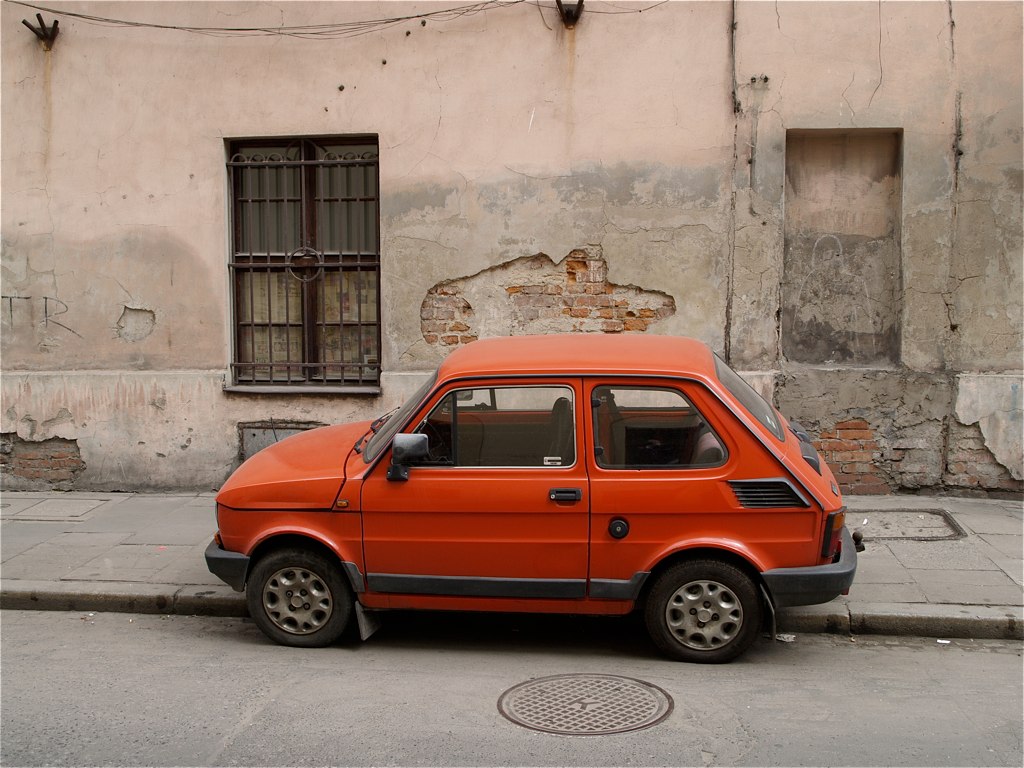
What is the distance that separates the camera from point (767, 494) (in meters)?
5.10

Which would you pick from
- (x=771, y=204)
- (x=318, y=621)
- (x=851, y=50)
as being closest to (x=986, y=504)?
(x=771, y=204)

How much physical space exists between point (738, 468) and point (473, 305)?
418cm

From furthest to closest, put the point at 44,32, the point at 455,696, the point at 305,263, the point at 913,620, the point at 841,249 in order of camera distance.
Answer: the point at 305,263, the point at 44,32, the point at 841,249, the point at 913,620, the point at 455,696

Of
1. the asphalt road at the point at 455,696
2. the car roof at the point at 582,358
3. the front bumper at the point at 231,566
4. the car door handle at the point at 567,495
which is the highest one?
the car roof at the point at 582,358

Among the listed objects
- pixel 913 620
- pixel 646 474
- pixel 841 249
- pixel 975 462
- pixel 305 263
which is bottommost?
pixel 913 620

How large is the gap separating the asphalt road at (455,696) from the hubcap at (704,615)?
16cm

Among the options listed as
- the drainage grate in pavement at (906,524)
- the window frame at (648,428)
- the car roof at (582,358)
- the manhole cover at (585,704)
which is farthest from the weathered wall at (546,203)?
the manhole cover at (585,704)

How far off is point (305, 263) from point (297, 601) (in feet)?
14.7

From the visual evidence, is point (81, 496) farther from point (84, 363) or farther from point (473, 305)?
point (473, 305)

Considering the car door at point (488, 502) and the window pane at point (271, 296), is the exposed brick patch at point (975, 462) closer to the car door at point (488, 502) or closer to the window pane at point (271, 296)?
the car door at point (488, 502)

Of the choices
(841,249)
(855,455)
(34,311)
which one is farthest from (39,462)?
(841,249)

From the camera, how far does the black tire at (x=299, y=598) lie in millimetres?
5449

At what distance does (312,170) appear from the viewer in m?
9.14

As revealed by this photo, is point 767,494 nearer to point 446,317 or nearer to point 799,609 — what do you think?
point 799,609
